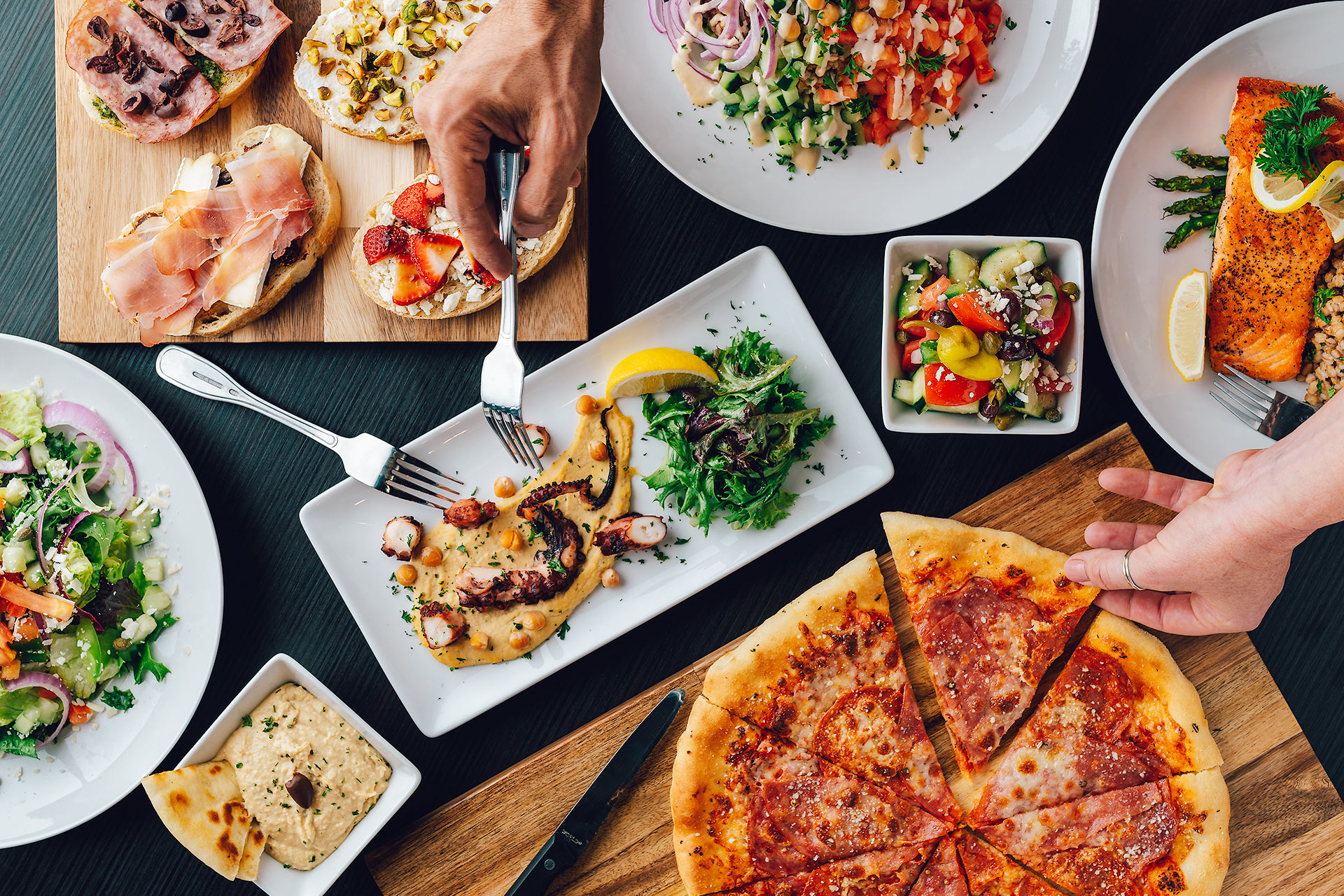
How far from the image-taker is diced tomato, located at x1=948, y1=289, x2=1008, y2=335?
3.29 metres

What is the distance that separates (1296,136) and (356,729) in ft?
14.8

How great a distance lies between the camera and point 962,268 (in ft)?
11.3

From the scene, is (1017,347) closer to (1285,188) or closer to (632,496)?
(1285,188)

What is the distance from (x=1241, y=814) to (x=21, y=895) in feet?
18.5

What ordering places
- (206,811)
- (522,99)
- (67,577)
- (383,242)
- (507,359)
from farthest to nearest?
(67,577) → (383,242) → (206,811) → (507,359) → (522,99)

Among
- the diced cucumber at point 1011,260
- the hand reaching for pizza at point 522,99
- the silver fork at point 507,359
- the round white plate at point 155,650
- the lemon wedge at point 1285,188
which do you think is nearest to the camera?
the hand reaching for pizza at point 522,99

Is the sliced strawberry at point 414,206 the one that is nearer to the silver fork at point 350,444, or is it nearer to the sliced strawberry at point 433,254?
the sliced strawberry at point 433,254

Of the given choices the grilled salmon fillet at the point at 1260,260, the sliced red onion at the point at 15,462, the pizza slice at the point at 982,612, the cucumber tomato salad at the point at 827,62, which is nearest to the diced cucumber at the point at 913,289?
the cucumber tomato salad at the point at 827,62

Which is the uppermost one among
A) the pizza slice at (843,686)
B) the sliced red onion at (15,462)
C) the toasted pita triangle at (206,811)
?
the sliced red onion at (15,462)

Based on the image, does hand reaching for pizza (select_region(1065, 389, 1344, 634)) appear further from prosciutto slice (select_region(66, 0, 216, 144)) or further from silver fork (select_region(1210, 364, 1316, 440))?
prosciutto slice (select_region(66, 0, 216, 144))

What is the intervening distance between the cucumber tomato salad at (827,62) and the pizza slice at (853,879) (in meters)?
3.06

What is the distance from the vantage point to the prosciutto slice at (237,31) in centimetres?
370

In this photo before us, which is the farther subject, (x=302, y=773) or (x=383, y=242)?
(x=383, y=242)

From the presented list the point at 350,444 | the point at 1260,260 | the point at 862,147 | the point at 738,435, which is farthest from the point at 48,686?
the point at 1260,260
